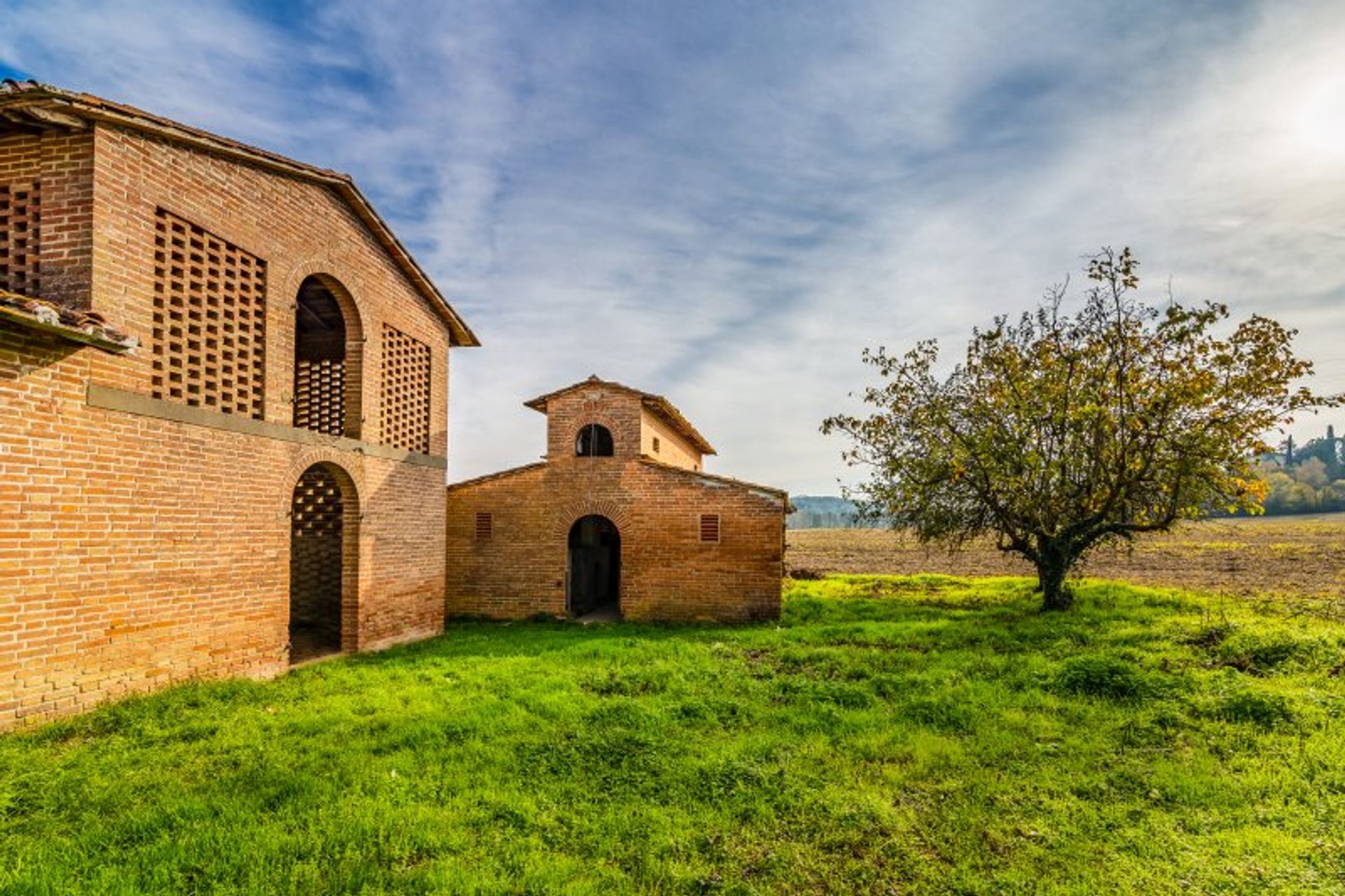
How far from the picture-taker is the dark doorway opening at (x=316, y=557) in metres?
13.0

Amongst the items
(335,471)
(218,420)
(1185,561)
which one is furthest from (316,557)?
(1185,561)

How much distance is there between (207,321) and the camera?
8688mm

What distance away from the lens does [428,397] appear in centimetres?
1388

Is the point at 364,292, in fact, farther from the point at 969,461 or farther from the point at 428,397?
the point at 969,461

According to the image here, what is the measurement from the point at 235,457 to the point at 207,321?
1887 mm

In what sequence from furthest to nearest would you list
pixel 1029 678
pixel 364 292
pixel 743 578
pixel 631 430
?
pixel 631 430 < pixel 743 578 < pixel 364 292 < pixel 1029 678

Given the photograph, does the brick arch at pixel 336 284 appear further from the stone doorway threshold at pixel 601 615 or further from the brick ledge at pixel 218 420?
the stone doorway threshold at pixel 601 615

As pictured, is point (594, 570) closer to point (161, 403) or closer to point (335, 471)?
point (335, 471)

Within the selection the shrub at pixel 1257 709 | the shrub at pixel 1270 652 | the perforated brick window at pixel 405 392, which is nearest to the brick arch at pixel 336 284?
the perforated brick window at pixel 405 392

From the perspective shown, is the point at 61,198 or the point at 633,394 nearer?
the point at 61,198

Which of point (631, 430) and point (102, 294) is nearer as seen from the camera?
point (102, 294)

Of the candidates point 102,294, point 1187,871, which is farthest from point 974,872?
point 102,294

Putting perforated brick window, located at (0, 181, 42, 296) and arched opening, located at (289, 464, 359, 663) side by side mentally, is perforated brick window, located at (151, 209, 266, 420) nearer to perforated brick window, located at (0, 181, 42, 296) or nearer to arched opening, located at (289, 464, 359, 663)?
perforated brick window, located at (0, 181, 42, 296)

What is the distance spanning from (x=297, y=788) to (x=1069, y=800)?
6.64 metres
